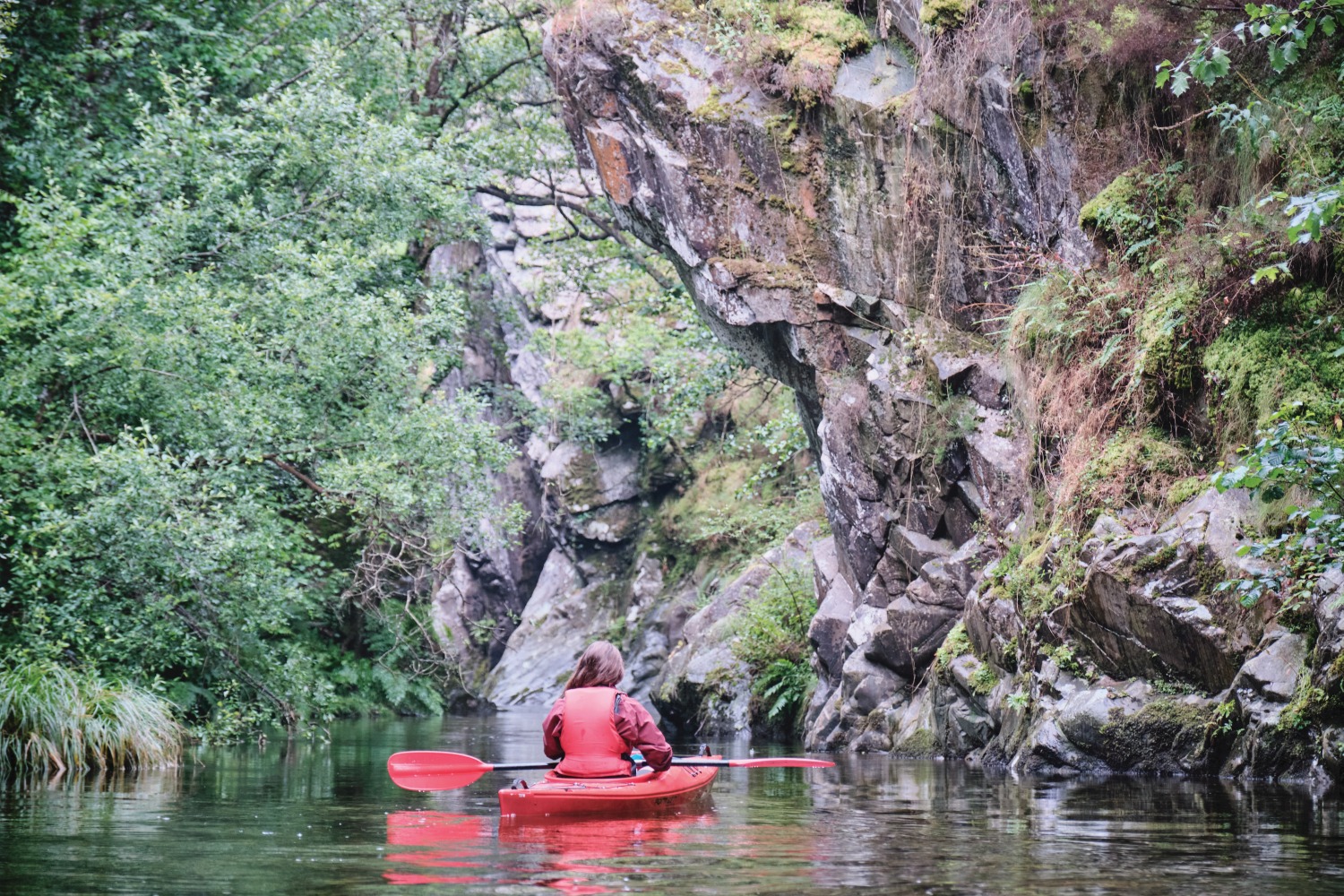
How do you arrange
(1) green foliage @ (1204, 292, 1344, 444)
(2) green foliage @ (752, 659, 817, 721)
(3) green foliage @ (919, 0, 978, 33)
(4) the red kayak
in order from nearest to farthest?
(4) the red kayak < (1) green foliage @ (1204, 292, 1344, 444) < (3) green foliage @ (919, 0, 978, 33) < (2) green foliage @ (752, 659, 817, 721)

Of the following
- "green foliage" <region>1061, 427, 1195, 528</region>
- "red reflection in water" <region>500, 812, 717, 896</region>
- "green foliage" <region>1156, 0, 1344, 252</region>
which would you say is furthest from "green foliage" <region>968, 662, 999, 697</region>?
"red reflection in water" <region>500, 812, 717, 896</region>

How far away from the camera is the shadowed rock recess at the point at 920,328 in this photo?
10.3 m

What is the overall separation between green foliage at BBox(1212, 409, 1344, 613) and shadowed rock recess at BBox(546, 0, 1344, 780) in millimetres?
852

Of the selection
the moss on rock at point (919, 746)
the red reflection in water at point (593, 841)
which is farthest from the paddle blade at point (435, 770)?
the moss on rock at point (919, 746)

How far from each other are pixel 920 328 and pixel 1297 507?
25.9 ft

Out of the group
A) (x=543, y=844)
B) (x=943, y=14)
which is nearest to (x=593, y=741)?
(x=543, y=844)

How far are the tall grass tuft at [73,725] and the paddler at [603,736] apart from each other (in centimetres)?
517

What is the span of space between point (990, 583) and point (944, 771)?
2271mm

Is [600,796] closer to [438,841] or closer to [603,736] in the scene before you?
[603,736]

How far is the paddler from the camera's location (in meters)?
7.75

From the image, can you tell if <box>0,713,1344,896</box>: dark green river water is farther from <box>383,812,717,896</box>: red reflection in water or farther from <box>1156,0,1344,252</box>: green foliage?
<box>1156,0,1344,252</box>: green foliage

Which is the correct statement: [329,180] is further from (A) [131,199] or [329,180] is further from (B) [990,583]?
(B) [990,583]

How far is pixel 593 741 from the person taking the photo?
7773 millimetres

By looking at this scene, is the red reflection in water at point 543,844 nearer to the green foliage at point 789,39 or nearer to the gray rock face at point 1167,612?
the gray rock face at point 1167,612
